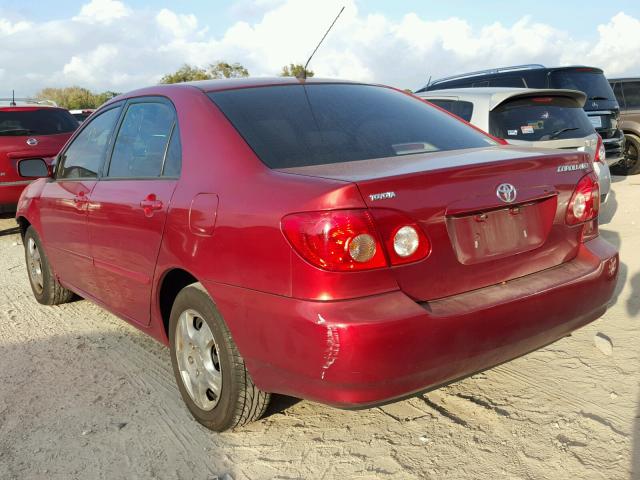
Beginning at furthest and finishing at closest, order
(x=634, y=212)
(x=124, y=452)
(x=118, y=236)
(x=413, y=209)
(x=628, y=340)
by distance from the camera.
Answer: (x=634, y=212), (x=628, y=340), (x=118, y=236), (x=124, y=452), (x=413, y=209)

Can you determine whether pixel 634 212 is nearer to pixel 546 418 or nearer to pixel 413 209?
pixel 546 418

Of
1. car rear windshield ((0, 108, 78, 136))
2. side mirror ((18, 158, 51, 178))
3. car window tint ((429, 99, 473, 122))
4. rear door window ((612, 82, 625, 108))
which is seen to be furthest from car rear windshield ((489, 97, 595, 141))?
rear door window ((612, 82, 625, 108))

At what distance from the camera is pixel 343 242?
2383 millimetres

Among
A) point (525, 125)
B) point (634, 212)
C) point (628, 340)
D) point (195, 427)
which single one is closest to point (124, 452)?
point (195, 427)

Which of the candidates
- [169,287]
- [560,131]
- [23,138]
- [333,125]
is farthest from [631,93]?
[169,287]

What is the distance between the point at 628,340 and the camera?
397 centimetres

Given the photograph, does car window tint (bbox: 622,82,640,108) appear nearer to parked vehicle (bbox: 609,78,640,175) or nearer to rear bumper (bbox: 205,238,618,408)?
parked vehicle (bbox: 609,78,640,175)

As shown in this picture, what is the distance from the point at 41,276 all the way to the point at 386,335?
3999 millimetres

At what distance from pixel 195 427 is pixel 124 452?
36cm

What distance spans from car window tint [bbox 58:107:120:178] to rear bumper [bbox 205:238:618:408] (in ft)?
6.08

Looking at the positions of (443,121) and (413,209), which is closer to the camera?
(413,209)

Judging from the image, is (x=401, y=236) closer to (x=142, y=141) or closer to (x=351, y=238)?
(x=351, y=238)

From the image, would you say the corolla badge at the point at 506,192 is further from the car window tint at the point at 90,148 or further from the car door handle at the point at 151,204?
the car window tint at the point at 90,148

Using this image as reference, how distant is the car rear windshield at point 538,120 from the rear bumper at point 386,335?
3.54 meters
